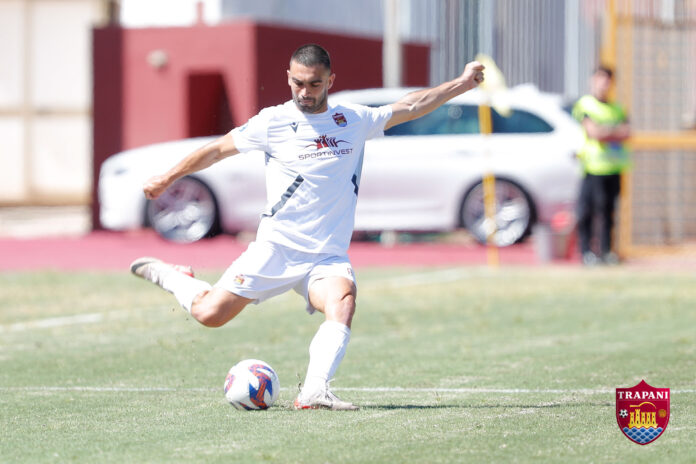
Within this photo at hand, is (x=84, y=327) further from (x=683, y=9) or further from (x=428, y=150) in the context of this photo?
(x=683, y=9)

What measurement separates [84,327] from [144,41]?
1366 cm

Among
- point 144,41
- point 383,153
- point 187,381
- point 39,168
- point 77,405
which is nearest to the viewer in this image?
point 77,405

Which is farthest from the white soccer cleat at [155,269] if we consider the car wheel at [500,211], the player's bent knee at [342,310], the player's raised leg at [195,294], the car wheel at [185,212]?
the car wheel at [185,212]

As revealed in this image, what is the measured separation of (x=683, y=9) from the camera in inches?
792

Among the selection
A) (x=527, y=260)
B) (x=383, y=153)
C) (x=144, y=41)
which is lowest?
(x=527, y=260)

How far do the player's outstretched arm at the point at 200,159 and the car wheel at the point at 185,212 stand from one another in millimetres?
12362

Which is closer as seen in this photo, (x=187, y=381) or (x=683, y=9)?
(x=187, y=381)

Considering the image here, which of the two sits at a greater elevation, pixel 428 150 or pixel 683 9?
pixel 683 9

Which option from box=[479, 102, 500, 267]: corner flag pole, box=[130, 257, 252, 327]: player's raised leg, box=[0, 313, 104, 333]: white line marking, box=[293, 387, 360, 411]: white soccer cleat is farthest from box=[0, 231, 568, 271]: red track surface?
box=[293, 387, 360, 411]: white soccer cleat

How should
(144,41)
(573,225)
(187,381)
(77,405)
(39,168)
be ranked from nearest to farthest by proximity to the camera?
(77,405) → (187,381) → (573,225) → (144,41) → (39,168)

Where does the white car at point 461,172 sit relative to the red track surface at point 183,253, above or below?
above

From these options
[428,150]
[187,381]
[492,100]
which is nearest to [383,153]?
[428,150]

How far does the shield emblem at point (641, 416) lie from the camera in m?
6.11

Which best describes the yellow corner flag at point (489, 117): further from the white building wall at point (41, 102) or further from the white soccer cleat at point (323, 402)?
the white building wall at point (41, 102)
